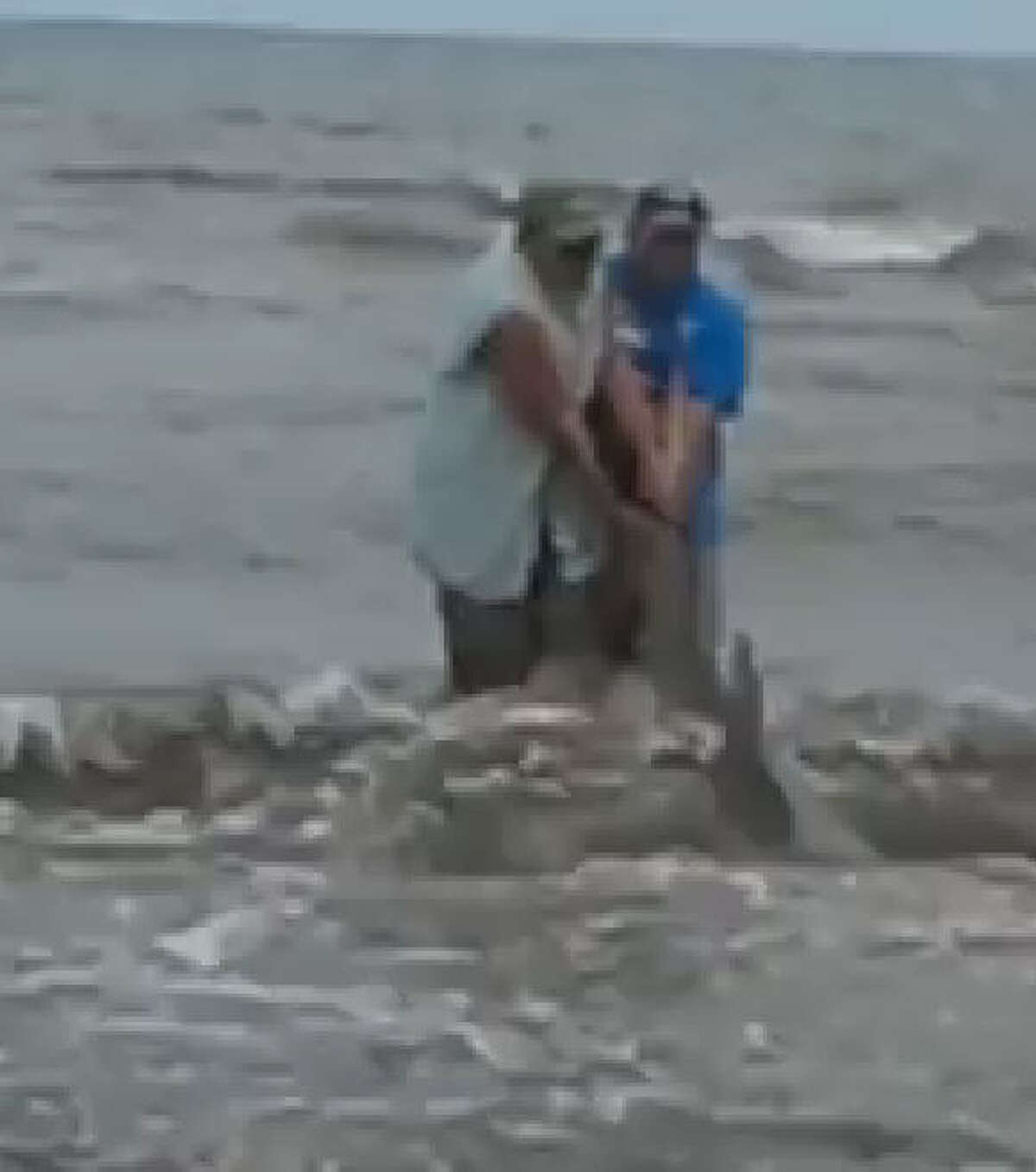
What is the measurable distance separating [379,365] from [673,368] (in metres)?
11.1

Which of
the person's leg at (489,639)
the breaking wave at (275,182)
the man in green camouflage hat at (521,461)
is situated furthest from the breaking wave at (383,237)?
the man in green camouflage hat at (521,461)

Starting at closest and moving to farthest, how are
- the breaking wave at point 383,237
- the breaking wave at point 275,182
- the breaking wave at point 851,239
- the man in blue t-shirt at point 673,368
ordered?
the man in blue t-shirt at point 673,368 < the breaking wave at point 383,237 < the breaking wave at point 851,239 < the breaking wave at point 275,182

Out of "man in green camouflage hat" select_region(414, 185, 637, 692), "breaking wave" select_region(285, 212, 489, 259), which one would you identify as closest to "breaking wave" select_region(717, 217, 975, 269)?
"breaking wave" select_region(285, 212, 489, 259)

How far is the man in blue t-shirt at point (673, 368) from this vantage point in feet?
17.5

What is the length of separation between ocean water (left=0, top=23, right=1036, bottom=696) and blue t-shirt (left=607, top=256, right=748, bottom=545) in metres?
1.06

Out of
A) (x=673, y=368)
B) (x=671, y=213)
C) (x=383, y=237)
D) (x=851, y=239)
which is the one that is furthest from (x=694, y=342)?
(x=851, y=239)

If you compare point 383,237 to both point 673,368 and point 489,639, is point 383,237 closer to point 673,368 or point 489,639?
point 489,639

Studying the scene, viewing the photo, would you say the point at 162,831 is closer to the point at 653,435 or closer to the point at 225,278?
the point at 653,435

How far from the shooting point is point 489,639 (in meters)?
5.58

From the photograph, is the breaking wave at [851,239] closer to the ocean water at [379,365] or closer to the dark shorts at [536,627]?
the ocean water at [379,365]

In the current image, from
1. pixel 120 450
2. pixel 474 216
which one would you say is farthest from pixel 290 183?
pixel 120 450

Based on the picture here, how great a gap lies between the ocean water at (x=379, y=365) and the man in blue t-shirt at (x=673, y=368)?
3.52 ft

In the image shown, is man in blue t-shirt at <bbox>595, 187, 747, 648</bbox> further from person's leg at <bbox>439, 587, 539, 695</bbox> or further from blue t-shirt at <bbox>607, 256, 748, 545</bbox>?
person's leg at <bbox>439, 587, 539, 695</bbox>

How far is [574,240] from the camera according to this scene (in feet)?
17.1
